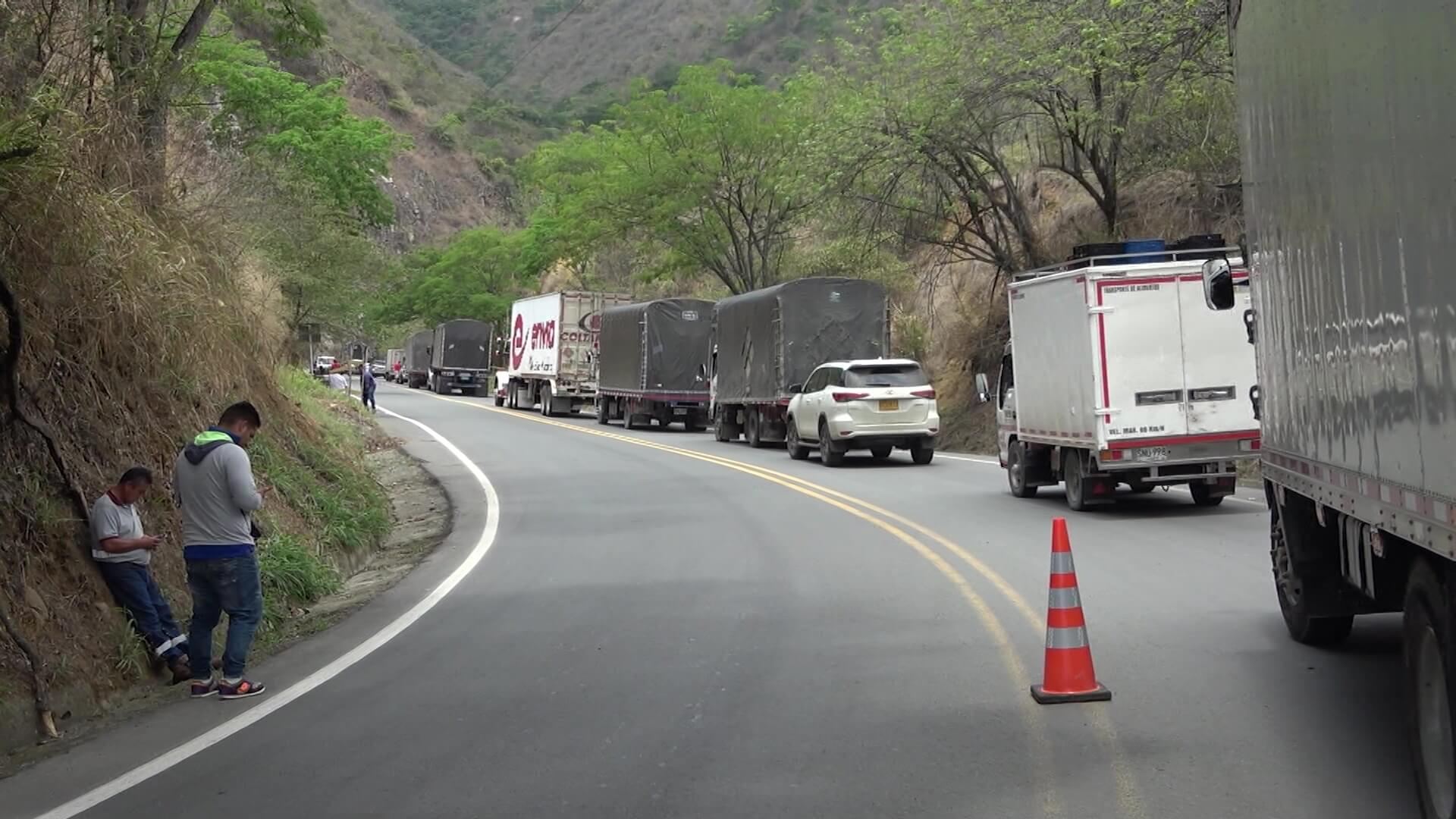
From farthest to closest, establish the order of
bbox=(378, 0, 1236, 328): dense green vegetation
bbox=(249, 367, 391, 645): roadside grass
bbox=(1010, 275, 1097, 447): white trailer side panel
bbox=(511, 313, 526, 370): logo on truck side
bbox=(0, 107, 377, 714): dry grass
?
bbox=(511, 313, 526, 370): logo on truck side
bbox=(378, 0, 1236, 328): dense green vegetation
bbox=(1010, 275, 1097, 447): white trailer side panel
bbox=(249, 367, 391, 645): roadside grass
bbox=(0, 107, 377, 714): dry grass

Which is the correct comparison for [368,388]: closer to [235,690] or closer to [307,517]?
[307,517]

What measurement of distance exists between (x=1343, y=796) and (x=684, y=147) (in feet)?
123

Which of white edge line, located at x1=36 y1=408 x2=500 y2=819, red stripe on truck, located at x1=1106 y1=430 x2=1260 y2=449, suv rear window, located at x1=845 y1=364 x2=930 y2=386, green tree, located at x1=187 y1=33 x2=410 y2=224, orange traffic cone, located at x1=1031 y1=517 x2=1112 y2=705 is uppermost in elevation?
green tree, located at x1=187 y1=33 x2=410 y2=224

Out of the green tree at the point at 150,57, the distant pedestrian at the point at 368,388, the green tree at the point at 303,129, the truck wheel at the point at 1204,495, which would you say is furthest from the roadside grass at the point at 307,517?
the distant pedestrian at the point at 368,388

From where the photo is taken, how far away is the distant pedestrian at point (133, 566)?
27.5ft

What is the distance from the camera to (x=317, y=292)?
38.1 metres

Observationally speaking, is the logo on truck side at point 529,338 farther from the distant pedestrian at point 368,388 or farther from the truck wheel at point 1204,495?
the truck wheel at point 1204,495

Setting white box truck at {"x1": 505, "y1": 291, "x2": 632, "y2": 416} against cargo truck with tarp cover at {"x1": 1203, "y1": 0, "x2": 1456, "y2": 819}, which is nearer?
cargo truck with tarp cover at {"x1": 1203, "y1": 0, "x2": 1456, "y2": 819}

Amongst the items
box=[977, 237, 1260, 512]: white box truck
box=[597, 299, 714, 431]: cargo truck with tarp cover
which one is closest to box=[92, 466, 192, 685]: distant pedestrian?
box=[977, 237, 1260, 512]: white box truck

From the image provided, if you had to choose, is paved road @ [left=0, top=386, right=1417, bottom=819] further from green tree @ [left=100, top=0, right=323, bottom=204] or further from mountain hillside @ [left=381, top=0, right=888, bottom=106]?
mountain hillside @ [left=381, top=0, right=888, bottom=106]

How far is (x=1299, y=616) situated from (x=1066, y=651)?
198 cm

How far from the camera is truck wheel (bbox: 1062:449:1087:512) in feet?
53.8

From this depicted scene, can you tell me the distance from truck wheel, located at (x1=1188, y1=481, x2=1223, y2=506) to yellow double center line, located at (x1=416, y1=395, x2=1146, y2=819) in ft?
11.7

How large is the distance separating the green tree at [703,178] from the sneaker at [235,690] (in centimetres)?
3135
